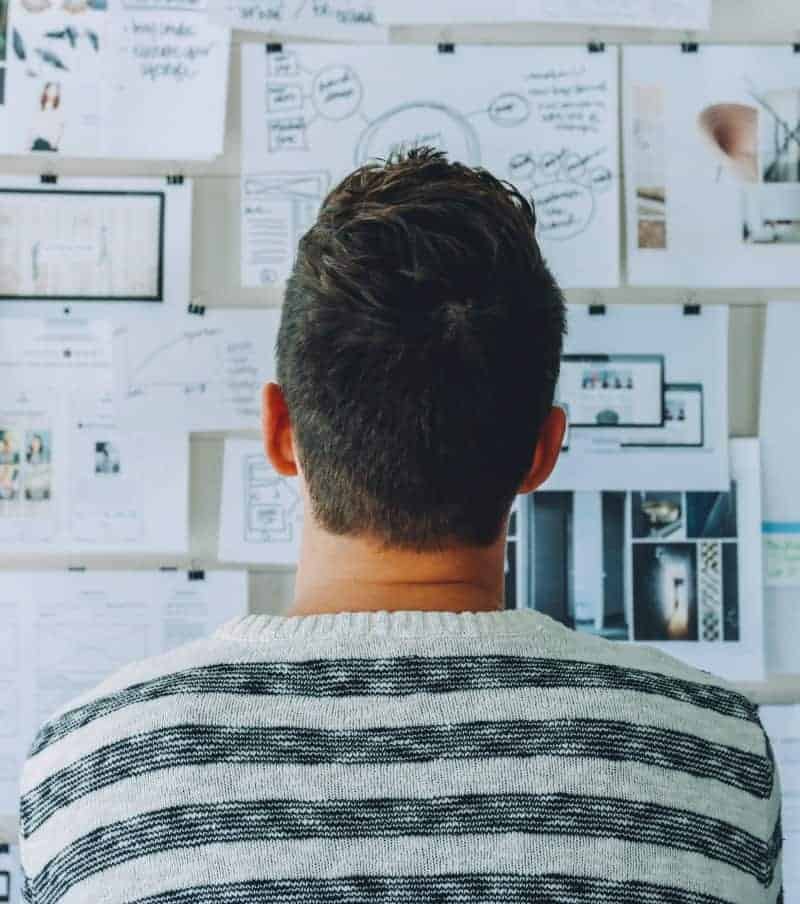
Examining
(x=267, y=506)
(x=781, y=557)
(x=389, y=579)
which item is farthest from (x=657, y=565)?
(x=389, y=579)

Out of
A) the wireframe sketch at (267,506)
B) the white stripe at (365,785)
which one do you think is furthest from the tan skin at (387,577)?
the wireframe sketch at (267,506)

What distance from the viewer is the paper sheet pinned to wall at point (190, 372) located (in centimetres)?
131

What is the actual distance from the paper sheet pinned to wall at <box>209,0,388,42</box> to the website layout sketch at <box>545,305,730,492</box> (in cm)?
47

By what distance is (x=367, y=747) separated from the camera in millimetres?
584

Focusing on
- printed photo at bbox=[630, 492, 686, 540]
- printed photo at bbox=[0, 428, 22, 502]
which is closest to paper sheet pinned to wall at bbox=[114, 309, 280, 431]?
printed photo at bbox=[0, 428, 22, 502]

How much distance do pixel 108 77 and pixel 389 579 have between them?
944 mm

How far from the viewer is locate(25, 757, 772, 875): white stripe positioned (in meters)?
0.58

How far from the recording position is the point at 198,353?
51.6 inches

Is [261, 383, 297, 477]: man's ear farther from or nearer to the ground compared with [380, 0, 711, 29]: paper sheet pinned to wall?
nearer to the ground

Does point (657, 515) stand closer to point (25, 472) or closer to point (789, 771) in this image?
point (789, 771)

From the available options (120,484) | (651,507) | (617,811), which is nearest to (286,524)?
(120,484)

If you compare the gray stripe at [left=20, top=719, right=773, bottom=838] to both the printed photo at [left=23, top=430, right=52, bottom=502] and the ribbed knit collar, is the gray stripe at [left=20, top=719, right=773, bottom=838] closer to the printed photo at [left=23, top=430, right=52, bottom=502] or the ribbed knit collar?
the ribbed knit collar

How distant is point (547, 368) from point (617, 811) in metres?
0.29

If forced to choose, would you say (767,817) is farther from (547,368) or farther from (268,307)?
(268,307)
